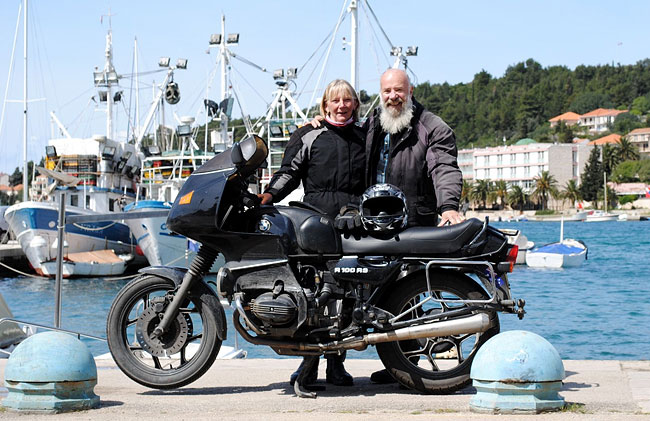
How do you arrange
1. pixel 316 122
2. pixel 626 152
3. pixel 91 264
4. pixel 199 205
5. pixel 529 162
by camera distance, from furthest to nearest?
pixel 626 152
pixel 529 162
pixel 91 264
pixel 316 122
pixel 199 205

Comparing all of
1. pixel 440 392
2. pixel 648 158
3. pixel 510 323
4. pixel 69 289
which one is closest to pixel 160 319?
pixel 440 392

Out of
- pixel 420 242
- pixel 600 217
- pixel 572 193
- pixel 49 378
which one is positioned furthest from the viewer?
pixel 572 193

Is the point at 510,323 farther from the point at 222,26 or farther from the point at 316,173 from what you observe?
the point at 222,26

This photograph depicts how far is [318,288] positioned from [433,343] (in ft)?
2.49

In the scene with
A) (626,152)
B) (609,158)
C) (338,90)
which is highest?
(626,152)

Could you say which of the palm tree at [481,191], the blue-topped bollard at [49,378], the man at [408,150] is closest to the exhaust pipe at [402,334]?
the man at [408,150]

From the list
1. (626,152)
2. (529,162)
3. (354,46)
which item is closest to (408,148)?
(354,46)

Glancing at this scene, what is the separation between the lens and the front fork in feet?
17.7

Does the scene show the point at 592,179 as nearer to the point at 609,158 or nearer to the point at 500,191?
the point at 609,158

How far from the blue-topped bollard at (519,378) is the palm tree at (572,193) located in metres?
149

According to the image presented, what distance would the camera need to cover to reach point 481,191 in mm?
153125

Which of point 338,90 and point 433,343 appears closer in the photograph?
Answer: point 433,343

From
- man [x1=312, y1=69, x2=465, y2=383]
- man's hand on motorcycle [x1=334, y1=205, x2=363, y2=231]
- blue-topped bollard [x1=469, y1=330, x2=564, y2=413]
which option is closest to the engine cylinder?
man's hand on motorcycle [x1=334, y1=205, x2=363, y2=231]

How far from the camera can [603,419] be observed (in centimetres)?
425
